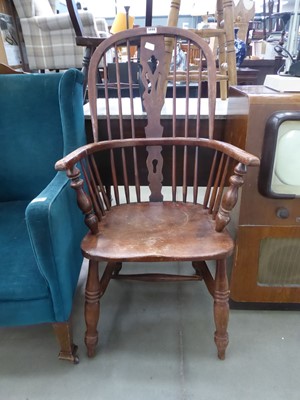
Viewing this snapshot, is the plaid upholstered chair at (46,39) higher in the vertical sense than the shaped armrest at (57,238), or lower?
higher

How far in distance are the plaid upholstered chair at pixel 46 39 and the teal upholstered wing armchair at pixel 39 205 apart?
160 centimetres

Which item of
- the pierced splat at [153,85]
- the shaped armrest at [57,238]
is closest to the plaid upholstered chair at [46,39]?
the pierced splat at [153,85]

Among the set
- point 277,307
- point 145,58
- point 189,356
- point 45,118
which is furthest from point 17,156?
point 277,307

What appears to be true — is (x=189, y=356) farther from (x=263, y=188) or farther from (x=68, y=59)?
(x=68, y=59)

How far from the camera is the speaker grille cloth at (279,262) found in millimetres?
1216


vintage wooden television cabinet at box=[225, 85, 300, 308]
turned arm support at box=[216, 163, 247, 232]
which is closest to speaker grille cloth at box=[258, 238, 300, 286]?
vintage wooden television cabinet at box=[225, 85, 300, 308]

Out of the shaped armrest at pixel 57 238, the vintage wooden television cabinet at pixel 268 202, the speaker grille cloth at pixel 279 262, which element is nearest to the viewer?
the shaped armrest at pixel 57 238

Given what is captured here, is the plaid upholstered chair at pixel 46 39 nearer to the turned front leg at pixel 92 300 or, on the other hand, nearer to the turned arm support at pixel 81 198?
the turned arm support at pixel 81 198

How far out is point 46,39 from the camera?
8.82ft

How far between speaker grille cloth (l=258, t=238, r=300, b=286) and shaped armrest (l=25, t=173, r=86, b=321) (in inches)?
29.3

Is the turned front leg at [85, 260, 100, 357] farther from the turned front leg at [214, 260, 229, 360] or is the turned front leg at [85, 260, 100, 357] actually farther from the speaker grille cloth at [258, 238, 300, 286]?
the speaker grille cloth at [258, 238, 300, 286]

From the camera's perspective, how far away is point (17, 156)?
1338 mm

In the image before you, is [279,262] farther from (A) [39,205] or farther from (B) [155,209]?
(A) [39,205]

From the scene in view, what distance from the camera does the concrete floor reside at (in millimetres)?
1035
